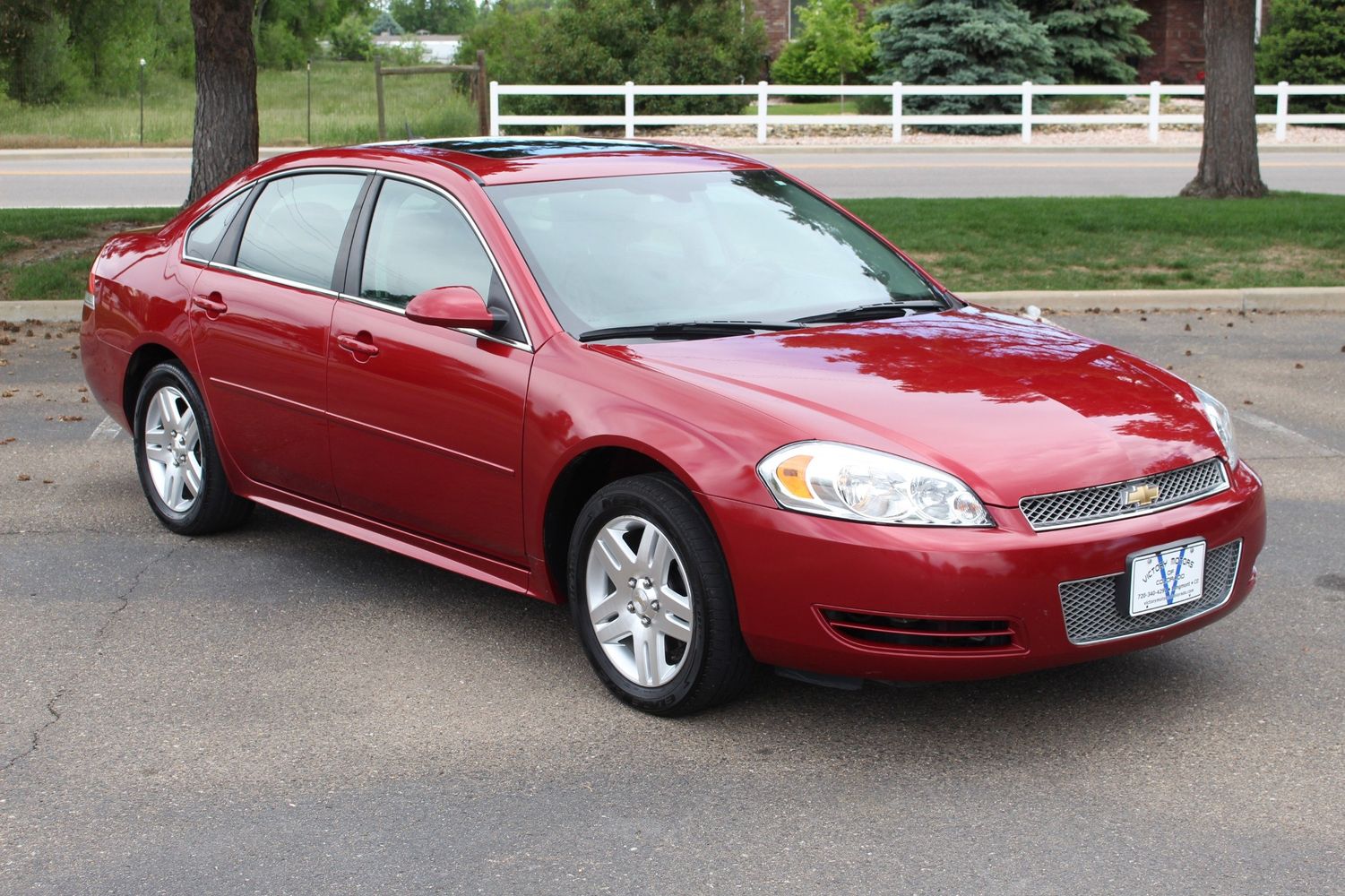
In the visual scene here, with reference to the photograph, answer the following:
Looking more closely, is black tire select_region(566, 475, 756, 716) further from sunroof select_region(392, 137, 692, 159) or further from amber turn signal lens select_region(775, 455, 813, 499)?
sunroof select_region(392, 137, 692, 159)

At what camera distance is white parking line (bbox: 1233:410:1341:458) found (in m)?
7.90

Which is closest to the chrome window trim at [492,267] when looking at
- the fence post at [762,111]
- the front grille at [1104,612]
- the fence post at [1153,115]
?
the front grille at [1104,612]

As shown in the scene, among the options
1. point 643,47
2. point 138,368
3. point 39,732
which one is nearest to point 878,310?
point 39,732

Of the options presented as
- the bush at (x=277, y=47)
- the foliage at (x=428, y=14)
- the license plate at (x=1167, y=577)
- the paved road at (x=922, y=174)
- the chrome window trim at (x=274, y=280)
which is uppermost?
the foliage at (x=428, y=14)

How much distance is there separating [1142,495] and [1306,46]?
34945mm

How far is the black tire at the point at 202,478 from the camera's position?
6.25 m

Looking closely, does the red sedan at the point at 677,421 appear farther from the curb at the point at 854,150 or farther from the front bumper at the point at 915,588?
the curb at the point at 854,150

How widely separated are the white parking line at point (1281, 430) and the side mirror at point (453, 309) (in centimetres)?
480

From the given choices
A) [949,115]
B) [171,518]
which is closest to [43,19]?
[171,518]

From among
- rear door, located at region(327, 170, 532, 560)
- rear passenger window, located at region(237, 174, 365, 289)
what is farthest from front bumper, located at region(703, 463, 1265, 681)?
rear passenger window, located at region(237, 174, 365, 289)

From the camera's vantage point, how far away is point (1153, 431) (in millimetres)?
4480

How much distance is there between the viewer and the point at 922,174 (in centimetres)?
2344

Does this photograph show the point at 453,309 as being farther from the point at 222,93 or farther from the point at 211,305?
the point at 222,93

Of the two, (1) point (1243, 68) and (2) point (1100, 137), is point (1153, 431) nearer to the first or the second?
(1) point (1243, 68)
